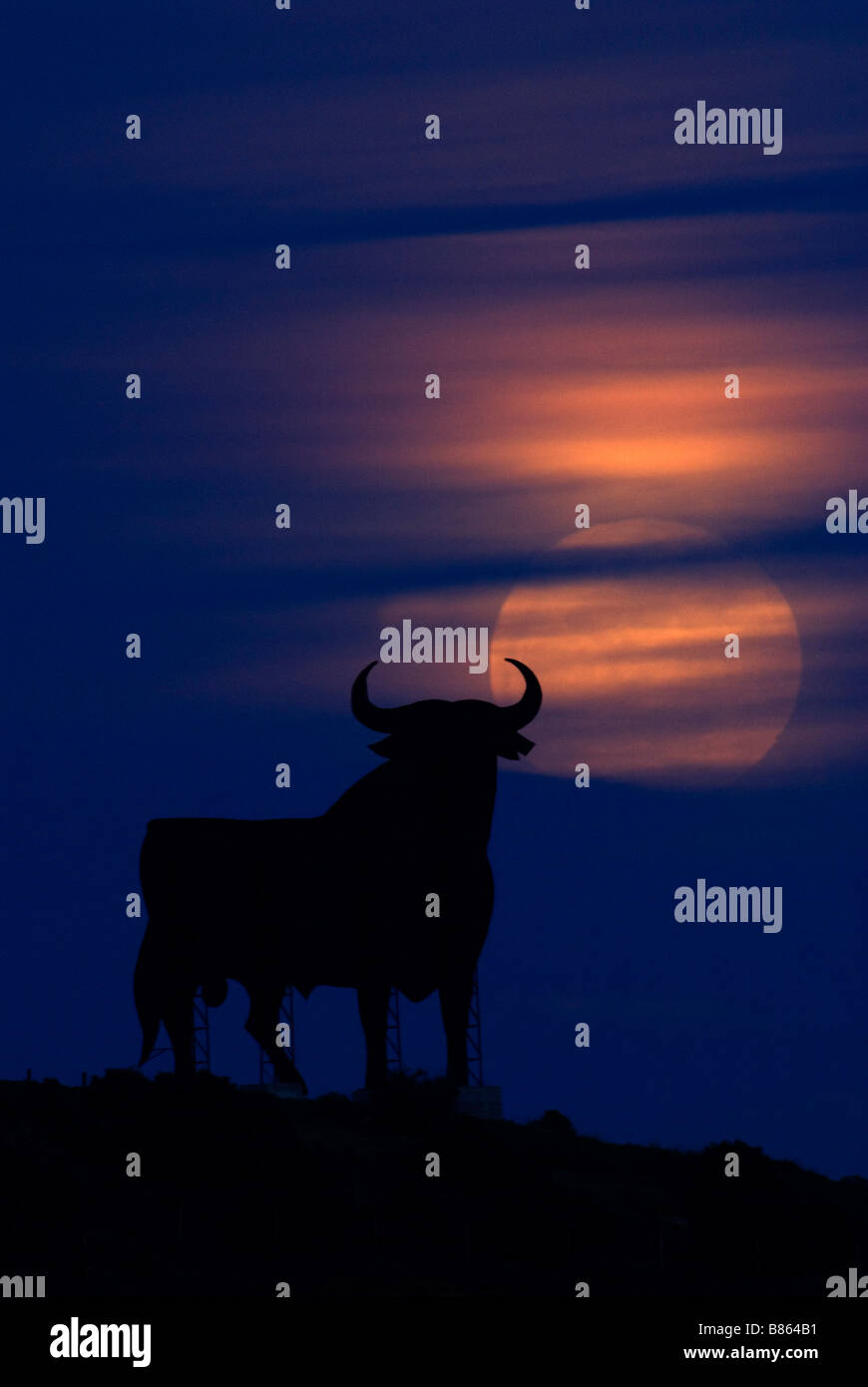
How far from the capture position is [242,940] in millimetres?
37219

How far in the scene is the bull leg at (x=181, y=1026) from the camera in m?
37.3

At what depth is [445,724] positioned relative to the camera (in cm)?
3738

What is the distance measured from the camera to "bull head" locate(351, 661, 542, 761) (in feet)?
122

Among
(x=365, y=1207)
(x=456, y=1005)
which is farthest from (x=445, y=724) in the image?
(x=365, y=1207)

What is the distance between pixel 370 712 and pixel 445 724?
3.64 ft

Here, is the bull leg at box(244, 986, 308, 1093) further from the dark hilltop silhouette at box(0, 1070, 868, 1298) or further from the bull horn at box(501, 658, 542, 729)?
the bull horn at box(501, 658, 542, 729)

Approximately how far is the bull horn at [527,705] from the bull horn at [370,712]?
1.54 m

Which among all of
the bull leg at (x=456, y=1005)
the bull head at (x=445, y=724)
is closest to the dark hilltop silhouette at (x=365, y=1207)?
the bull leg at (x=456, y=1005)

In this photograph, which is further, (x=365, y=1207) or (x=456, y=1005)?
(x=456, y=1005)

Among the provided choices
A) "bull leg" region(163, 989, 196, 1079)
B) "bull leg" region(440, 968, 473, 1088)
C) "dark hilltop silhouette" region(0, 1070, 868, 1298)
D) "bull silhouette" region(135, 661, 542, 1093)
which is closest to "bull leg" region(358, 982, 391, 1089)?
"bull silhouette" region(135, 661, 542, 1093)

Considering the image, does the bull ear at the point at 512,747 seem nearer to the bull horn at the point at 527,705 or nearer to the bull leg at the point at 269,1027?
the bull horn at the point at 527,705

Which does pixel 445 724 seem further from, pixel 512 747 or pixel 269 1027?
pixel 269 1027

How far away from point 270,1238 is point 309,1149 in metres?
1.87
